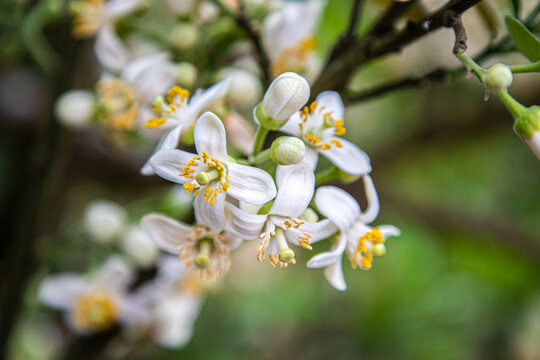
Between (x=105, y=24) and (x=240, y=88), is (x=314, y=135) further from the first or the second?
(x=105, y=24)

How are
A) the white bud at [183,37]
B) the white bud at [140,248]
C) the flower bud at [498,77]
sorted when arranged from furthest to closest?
the white bud at [140,248]
the white bud at [183,37]
the flower bud at [498,77]

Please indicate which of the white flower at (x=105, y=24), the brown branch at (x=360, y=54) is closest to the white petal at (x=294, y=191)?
the brown branch at (x=360, y=54)

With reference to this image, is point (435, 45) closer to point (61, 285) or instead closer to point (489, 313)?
point (489, 313)

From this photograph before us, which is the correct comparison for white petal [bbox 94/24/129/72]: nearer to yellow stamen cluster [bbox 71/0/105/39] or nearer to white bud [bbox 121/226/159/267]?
yellow stamen cluster [bbox 71/0/105/39]

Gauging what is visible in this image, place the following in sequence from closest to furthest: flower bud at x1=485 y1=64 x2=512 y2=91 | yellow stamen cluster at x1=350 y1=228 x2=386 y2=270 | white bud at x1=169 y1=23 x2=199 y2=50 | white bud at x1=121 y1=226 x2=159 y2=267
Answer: flower bud at x1=485 y1=64 x2=512 y2=91 < yellow stamen cluster at x1=350 y1=228 x2=386 y2=270 < white bud at x1=169 y1=23 x2=199 y2=50 < white bud at x1=121 y1=226 x2=159 y2=267

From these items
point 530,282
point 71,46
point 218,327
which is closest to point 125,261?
point 71,46

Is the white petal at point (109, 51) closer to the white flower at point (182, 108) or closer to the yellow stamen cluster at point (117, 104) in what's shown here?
the yellow stamen cluster at point (117, 104)

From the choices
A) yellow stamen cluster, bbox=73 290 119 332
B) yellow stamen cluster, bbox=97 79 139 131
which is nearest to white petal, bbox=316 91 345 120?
yellow stamen cluster, bbox=97 79 139 131
